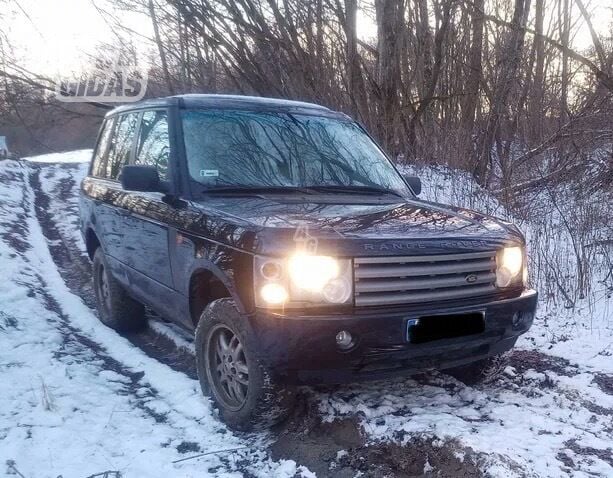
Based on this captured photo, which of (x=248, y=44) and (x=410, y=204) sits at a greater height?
(x=248, y=44)

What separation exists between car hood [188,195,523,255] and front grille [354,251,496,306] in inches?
2.3

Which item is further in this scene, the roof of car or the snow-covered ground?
the roof of car

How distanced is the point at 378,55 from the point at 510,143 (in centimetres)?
337

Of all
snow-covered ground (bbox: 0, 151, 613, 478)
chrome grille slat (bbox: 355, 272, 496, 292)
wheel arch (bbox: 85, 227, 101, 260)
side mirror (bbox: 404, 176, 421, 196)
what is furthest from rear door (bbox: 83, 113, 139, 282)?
chrome grille slat (bbox: 355, 272, 496, 292)

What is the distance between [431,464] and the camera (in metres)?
2.65

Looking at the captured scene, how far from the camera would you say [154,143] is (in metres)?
4.12

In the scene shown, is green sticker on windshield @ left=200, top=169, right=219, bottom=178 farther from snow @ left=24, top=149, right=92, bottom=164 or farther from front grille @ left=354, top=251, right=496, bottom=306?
snow @ left=24, top=149, right=92, bottom=164

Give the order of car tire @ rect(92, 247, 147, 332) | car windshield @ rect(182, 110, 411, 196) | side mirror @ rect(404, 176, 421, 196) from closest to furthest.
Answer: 1. car windshield @ rect(182, 110, 411, 196)
2. side mirror @ rect(404, 176, 421, 196)
3. car tire @ rect(92, 247, 147, 332)

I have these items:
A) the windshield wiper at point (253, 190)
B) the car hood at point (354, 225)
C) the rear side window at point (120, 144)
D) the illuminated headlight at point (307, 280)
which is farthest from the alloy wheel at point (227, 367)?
the rear side window at point (120, 144)

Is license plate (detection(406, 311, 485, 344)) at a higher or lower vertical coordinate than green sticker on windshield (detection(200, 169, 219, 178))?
lower

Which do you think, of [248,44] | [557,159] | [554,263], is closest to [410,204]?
[554,263]

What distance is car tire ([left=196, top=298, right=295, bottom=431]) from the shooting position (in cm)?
286

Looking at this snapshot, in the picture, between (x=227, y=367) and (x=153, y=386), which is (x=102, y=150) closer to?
(x=153, y=386)

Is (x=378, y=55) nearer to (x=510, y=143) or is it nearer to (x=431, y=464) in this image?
(x=510, y=143)
